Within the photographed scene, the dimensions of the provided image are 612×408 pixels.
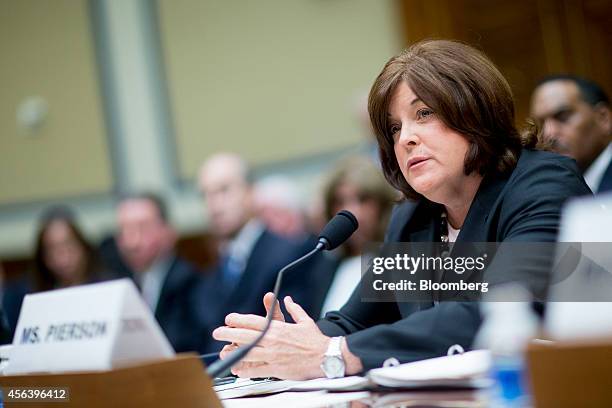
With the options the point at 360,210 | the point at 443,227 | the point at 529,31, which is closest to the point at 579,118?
the point at 360,210

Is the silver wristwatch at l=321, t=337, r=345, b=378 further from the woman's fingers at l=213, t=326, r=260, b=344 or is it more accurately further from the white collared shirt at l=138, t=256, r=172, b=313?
the white collared shirt at l=138, t=256, r=172, b=313

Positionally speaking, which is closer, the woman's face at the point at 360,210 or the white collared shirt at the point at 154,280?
the woman's face at the point at 360,210

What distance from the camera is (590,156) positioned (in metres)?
3.34

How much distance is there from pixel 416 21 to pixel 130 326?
4.22 metres

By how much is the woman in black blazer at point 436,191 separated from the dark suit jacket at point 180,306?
2167mm

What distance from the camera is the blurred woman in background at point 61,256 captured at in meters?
4.85

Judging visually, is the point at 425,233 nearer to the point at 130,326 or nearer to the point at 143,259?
the point at 130,326

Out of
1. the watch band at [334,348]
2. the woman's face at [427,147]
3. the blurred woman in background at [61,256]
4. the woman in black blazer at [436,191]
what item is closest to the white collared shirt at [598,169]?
the woman in black blazer at [436,191]

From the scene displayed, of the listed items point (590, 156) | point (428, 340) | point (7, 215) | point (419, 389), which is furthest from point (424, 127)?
point (7, 215)

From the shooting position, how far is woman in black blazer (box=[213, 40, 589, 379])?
178 cm

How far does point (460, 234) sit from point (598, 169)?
138 centimetres

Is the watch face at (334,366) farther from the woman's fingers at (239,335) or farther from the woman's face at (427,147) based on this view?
the woman's face at (427,147)

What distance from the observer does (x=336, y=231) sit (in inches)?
72.9

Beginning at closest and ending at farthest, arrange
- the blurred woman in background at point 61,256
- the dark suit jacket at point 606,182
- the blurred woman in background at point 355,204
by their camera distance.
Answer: the dark suit jacket at point 606,182 < the blurred woman in background at point 355,204 < the blurred woman in background at point 61,256
